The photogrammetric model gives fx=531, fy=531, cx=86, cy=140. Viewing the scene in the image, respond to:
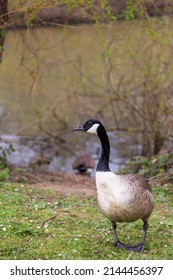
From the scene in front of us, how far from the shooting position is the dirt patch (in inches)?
366

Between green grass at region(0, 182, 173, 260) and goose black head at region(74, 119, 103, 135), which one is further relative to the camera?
goose black head at region(74, 119, 103, 135)

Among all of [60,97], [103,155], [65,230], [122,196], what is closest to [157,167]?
[65,230]

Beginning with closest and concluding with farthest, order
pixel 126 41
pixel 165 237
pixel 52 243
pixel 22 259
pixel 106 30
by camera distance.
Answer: pixel 22 259, pixel 52 243, pixel 165 237, pixel 126 41, pixel 106 30

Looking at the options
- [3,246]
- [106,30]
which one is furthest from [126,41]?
Answer: [3,246]

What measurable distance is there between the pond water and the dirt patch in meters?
1.55

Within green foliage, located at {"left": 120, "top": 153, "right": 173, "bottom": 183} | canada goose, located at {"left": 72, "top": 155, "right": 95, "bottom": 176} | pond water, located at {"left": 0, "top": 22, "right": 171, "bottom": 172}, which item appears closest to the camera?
green foliage, located at {"left": 120, "top": 153, "right": 173, "bottom": 183}

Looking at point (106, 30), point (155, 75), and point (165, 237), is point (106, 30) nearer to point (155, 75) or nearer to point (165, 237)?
point (155, 75)

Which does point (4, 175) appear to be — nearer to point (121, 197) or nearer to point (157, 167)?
point (157, 167)

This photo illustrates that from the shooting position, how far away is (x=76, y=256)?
5531 mm

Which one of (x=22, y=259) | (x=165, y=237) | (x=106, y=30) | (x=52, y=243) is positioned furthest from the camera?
(x=106, y=30)

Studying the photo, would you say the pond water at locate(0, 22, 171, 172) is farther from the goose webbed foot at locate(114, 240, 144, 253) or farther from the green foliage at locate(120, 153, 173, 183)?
the goose webbed foot at locate(114, 240, 144, 253)

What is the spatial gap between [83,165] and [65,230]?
7.21 m

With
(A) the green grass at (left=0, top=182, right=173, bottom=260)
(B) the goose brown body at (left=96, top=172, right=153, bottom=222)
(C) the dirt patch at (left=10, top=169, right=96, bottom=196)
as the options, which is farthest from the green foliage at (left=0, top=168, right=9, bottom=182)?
(B) the goose brown body at (left=96, top=172, right=153, bottom=222)

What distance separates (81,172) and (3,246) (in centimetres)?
788
